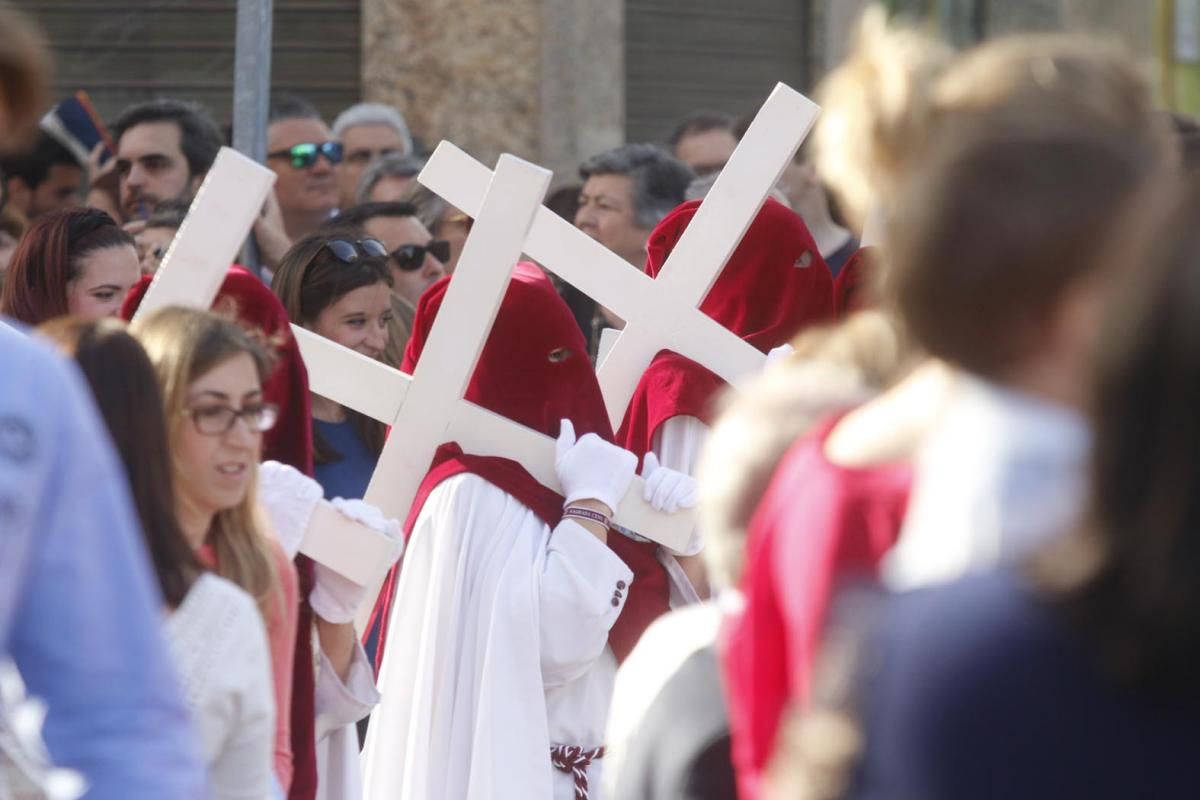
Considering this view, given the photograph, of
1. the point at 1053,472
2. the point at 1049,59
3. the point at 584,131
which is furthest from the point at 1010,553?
the point at 584,131

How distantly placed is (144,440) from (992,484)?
1.29 m

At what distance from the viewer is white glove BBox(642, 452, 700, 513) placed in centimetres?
430

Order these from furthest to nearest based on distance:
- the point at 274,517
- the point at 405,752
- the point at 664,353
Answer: the point at 664,353 → the point at 405,752 → the point at 274,517

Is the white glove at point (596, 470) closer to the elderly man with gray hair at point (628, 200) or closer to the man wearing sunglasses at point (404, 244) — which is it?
the man wearing sunglasses at point (404, 244)

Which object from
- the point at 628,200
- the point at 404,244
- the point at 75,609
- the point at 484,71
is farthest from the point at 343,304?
the point at 484,71

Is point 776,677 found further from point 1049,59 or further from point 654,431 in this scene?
point 654,431

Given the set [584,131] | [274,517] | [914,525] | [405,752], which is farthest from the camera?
[584,131]

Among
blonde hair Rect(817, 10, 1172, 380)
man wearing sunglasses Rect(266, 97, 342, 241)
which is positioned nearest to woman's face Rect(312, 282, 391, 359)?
man wearing sunglasses Rect(266, 97, 342, 241)

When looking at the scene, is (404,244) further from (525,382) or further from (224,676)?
(224,676)

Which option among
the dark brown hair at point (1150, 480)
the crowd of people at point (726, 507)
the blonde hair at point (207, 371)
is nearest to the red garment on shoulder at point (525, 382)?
the crowd of people at point (726, 507)

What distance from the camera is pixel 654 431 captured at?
186 inches

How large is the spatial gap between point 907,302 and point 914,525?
6.7 inches

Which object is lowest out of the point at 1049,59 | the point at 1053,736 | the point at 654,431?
the point at 1053,736

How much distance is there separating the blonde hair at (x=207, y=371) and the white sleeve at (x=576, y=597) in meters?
1.16
